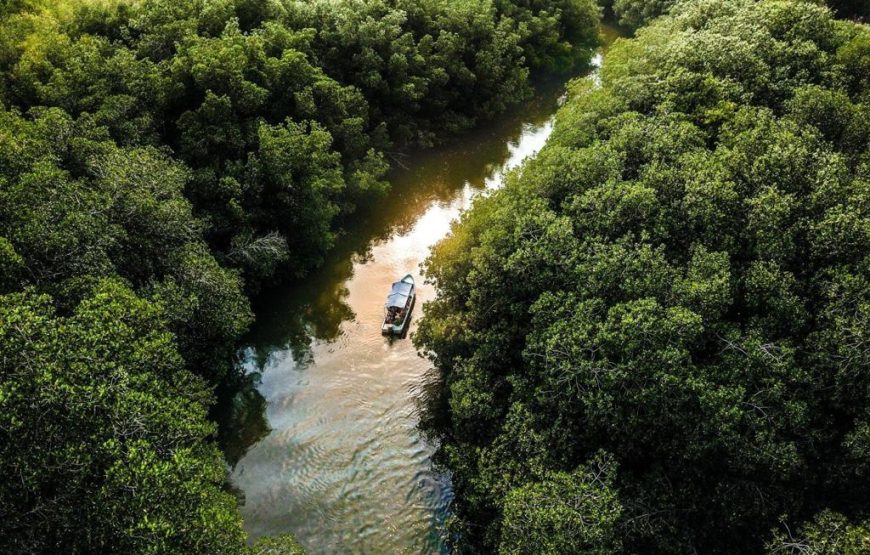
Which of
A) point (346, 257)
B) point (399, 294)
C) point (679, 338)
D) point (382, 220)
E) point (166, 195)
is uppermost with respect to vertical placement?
point (166, 195)

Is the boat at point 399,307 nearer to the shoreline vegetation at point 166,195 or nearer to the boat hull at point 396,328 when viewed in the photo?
the boat hull at point 396,328

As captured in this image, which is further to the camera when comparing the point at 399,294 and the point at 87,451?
the point at 399,294

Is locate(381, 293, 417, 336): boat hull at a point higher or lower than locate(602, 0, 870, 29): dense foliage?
lower

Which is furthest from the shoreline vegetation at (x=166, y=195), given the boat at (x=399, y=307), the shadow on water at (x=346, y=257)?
the boat at (x=399, y=307)

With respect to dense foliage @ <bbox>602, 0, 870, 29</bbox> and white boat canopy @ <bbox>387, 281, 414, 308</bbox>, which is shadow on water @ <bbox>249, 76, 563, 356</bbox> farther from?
dense foliage @ <bbox>602, 0, 870, 29</bbox>

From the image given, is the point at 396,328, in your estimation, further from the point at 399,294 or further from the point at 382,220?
the point at 382,220

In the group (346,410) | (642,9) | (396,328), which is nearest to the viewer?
(346,410)

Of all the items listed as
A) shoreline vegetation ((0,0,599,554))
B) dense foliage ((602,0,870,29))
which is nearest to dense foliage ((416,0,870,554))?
shoreline vegetation ((0,0,599,554))

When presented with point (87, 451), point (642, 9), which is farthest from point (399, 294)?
point (642, 9)

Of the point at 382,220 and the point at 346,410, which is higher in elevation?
the point at 382,220
